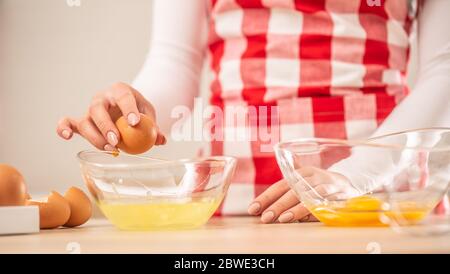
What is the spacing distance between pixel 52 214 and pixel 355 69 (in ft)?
0.90

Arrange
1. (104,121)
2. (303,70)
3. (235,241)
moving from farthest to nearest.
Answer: (303,70)
(104,121)
(235,241)

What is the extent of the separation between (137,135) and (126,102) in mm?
34

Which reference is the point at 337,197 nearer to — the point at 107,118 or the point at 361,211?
the point at 361,211

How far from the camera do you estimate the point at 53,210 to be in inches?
13.4

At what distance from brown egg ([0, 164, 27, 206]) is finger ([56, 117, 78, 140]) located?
0.19ft

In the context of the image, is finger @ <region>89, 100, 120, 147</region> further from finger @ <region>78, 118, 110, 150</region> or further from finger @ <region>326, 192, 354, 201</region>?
finger @ <region>326, 192, 354, 201</region>

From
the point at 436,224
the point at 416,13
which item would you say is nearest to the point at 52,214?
the point at 436,224

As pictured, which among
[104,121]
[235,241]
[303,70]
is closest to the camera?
[235,241]

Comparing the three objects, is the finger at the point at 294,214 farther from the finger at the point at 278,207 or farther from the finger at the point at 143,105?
the finger at the point at 143,105

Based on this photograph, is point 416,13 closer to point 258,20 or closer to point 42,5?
point 258,20

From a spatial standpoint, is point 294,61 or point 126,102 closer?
point 126,102

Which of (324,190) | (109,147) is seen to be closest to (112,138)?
(109,147)

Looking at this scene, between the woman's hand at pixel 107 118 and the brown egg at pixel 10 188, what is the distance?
0.18ft

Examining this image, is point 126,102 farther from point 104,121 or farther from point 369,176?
point 369,176
